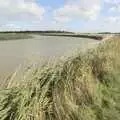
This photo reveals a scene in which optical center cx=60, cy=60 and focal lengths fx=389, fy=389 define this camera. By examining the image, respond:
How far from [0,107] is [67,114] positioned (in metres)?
1.36

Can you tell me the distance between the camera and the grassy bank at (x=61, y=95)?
5.77m

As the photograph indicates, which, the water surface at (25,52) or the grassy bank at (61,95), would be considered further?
the water surface at (25,52)

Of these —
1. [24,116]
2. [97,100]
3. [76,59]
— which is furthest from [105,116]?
[76,59]

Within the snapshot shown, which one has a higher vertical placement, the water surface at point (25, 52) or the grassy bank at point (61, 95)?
the grassy bank at point (61, 95)

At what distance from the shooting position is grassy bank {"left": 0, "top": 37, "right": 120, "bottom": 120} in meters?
5.77

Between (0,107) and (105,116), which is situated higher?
(0,107)

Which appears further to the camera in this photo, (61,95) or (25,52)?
(25,52)

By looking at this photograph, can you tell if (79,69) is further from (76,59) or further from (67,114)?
(67,114)

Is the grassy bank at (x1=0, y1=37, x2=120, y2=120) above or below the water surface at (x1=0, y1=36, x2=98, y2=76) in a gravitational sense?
above

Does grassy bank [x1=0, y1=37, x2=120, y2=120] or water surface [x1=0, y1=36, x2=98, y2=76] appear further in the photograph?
water surface [x1=0, y1=36, x2=98, y2=76]

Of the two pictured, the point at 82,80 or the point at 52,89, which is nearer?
the point at 52,89

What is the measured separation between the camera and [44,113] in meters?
6.11

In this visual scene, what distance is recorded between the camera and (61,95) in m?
6.96

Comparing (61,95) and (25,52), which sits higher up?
(61,95)
